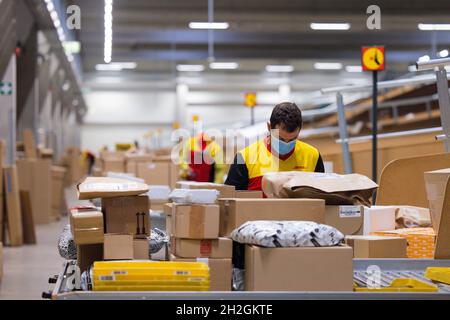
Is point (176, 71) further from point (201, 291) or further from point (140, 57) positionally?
point (201, 291)

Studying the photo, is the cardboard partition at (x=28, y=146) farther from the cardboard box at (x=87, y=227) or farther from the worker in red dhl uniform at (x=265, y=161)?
the cardboard box at (x=87, y=227)

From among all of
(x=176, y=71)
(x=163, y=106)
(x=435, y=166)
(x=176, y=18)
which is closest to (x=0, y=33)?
(x=176, y=18)

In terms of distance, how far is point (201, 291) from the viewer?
241 cm

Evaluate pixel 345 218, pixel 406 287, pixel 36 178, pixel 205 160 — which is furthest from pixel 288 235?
pixel 36 178

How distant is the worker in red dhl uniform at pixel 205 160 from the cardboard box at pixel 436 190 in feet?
19.4

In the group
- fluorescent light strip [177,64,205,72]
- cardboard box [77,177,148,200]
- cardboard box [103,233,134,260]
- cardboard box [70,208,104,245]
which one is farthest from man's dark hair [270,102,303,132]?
fluorescent light strip [177,64,205,72]

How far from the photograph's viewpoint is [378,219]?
358 cm

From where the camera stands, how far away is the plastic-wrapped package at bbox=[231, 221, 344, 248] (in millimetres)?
2535

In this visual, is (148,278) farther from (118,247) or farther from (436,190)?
(436,190)

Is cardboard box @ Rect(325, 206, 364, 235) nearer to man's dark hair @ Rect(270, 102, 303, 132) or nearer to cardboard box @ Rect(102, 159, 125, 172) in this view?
man's dark hair @ Rect(270, 102, 303, 132)

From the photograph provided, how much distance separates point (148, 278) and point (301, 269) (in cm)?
51

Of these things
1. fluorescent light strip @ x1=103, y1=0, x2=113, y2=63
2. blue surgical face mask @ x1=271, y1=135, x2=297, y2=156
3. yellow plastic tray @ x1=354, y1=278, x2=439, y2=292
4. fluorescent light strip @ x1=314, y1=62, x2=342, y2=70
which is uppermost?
fluorescent light strip @ x1=314, y1=62, x2=342, y2=70

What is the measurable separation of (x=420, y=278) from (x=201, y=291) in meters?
0.91

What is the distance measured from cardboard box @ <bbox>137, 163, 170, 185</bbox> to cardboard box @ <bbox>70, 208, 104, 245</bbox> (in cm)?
685
